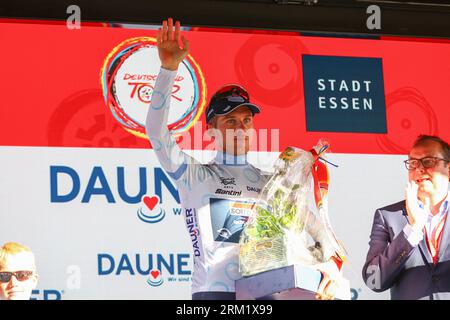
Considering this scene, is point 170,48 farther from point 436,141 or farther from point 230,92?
point 436,141

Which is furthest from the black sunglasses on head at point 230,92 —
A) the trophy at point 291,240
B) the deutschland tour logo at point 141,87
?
the trophy at point 291,240

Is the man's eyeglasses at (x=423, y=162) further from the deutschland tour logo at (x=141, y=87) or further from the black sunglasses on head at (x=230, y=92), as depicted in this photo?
the deutschland tour logo at (x=141, y=87)

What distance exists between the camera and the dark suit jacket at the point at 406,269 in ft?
13.7

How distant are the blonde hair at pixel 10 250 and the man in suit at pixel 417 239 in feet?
4.68

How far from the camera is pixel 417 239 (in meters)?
4.24

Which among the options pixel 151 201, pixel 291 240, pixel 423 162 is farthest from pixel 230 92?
pixel 423 162

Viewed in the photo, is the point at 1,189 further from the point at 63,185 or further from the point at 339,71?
the point at 339,71

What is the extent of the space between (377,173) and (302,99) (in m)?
0.47

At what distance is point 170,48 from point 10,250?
3.45 feet

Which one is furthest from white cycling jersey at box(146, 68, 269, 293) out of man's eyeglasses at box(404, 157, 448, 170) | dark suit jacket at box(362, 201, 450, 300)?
man's eyeglasses at box(404, 157, 448, 170)

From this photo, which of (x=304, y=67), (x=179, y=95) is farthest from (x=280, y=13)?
(x=179, y=95)

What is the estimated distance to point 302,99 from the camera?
4.46 metres

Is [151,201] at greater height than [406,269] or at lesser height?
greater

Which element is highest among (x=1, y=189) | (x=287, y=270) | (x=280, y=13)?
(x=280, y=13)
